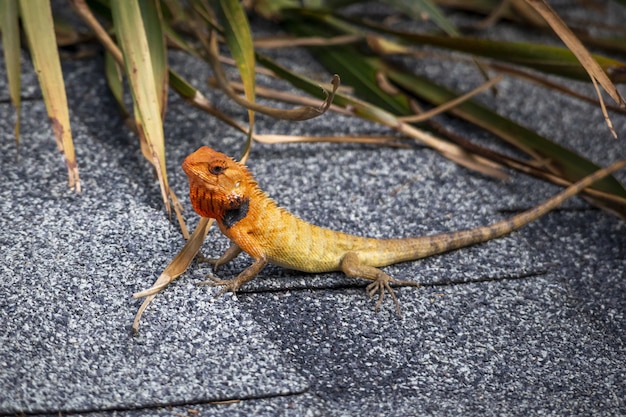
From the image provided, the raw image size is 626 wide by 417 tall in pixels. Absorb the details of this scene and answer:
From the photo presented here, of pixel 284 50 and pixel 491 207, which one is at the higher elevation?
pixel 284 50

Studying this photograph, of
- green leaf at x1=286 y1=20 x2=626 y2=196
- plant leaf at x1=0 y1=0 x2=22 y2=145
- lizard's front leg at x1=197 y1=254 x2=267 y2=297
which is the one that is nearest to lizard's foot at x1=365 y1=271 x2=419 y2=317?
A: lizard's front leg at x1=197 y1=254 x2=267 y2=297

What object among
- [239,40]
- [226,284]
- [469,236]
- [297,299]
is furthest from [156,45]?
[469,236]

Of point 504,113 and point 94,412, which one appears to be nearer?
point 94,412

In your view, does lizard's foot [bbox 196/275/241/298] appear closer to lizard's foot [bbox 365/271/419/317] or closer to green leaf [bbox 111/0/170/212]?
green leaf [bbox 111/0/170/212]

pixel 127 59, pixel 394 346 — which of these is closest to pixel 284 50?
pixel 127 59

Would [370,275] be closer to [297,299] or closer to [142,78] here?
[297,299]

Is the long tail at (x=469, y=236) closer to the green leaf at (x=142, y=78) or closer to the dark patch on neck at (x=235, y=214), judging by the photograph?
the dark patch on neck at (x=235, y=214)

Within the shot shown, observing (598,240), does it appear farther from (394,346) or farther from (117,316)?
(117,316)

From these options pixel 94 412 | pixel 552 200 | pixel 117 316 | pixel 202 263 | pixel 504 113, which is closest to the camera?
pixel 94 412

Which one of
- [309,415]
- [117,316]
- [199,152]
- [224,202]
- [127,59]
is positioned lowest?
[309,415]
